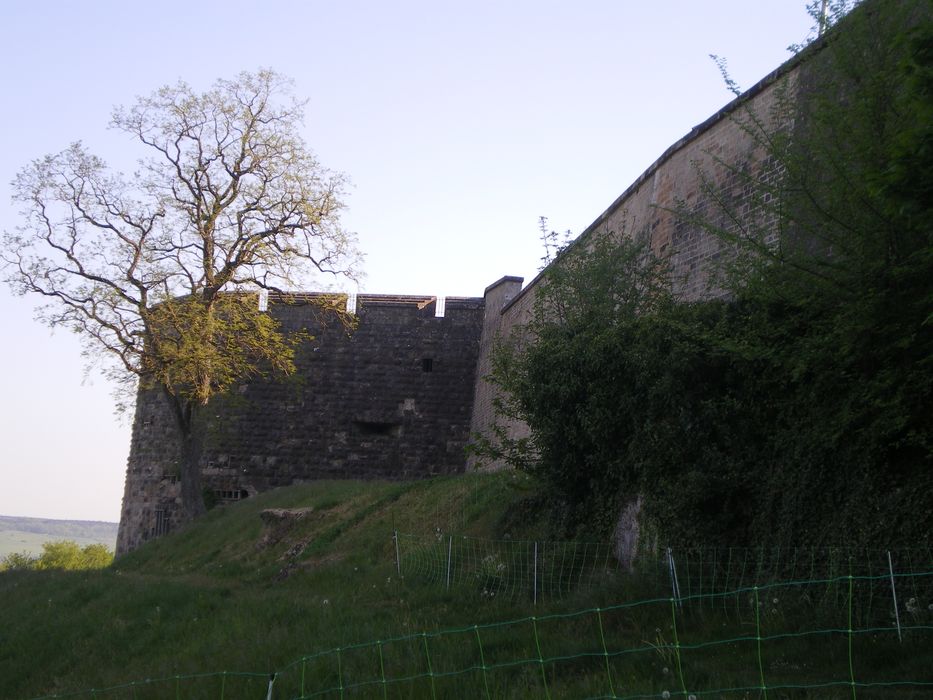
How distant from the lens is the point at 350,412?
2398 centimetres

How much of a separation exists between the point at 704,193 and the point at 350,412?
520 inches

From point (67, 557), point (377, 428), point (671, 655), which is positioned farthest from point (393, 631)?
point (67, 557)

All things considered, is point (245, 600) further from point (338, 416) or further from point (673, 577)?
point (338, 416)

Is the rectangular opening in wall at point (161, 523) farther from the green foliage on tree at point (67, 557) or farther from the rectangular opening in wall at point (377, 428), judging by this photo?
the green foliage on tree at point (67, 557)

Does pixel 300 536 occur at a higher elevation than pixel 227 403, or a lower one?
lower

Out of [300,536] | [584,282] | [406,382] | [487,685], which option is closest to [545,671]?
[487,685]

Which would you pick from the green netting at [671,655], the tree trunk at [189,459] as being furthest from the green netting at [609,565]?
the tree trunk at [189,459]

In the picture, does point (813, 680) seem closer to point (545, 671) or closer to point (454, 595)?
point (545, 671)

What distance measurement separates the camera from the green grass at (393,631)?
6.48 m

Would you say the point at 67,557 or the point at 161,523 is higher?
the point at 161,523

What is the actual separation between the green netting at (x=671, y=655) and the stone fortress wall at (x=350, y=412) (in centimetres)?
1440

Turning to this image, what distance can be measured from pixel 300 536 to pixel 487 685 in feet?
29.6

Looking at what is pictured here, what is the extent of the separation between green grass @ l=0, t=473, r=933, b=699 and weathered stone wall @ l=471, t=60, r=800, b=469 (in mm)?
2699

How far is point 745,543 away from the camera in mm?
8492
